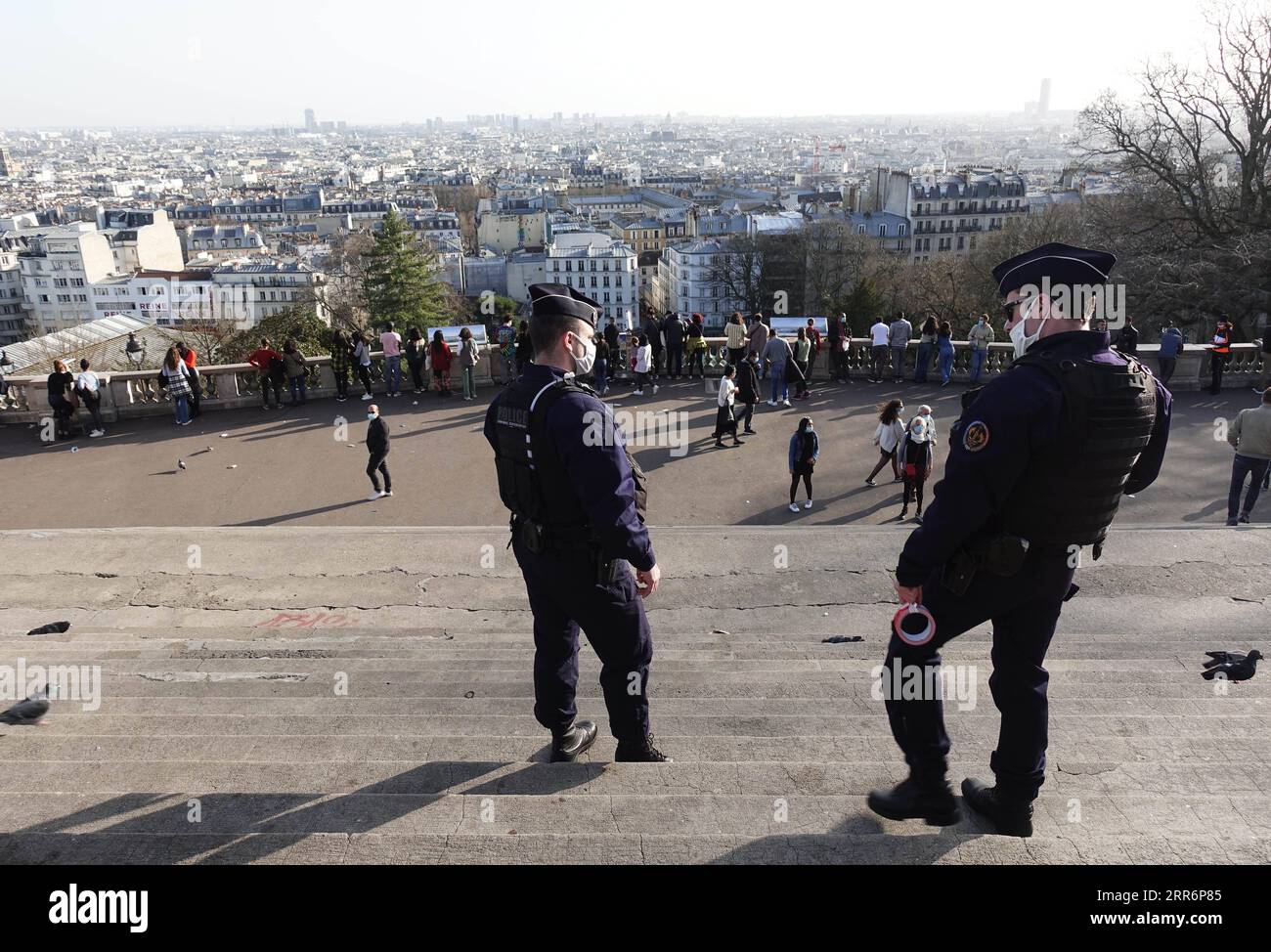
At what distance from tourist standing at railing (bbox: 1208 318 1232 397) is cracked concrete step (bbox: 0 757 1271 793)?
12202 mm

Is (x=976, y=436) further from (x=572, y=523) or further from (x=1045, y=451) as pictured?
(x=572, y=523)

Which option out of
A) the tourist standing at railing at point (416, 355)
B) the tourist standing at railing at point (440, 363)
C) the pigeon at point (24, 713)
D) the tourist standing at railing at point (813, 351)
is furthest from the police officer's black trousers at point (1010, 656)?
the tourist standing at railing at point (416, 355)

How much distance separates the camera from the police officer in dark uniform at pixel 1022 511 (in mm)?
3154

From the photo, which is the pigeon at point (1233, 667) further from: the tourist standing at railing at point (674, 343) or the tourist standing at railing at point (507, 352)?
the tourist standing at railing at point (507, 352)

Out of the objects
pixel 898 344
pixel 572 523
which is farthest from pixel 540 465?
pixel 898 344

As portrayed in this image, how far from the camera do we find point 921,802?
3459mm

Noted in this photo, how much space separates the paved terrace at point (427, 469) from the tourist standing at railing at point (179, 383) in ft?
0.90

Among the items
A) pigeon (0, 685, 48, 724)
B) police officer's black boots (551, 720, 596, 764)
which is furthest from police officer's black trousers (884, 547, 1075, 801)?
pigeon (0, 685, 48, 724)

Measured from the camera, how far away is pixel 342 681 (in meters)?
5.52

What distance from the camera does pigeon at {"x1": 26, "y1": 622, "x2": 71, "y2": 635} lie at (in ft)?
21.9
